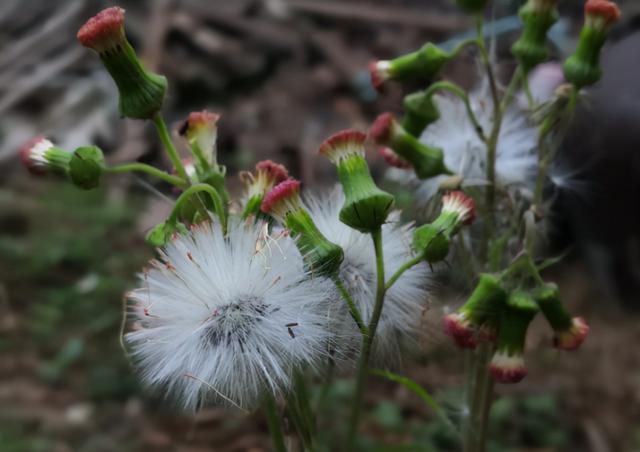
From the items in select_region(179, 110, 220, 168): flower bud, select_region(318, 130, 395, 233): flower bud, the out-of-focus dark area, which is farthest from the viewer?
the out-of-focus dark area

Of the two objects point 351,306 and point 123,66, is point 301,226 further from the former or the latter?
point 123,66

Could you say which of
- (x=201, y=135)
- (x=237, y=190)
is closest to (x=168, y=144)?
(x=201, y=135)

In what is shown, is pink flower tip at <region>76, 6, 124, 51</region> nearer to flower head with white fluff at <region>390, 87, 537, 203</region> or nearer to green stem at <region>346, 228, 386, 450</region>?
green stem at <region>346, 228, 386, 450</region>

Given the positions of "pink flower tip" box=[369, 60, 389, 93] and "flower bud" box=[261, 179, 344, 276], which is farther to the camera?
"pink flower tip" box=[369, 60, 389, 93]

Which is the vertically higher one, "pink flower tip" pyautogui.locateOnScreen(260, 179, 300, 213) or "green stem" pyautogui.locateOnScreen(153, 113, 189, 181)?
"green stem" pyautogui.locateOnScreen(153, 113, 189, 181)

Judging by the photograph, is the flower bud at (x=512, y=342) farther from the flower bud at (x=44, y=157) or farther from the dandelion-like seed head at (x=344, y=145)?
the flower bud at (x=44, y=157)

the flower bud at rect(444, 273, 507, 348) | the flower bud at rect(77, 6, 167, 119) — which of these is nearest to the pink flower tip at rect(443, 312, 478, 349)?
the flower bud at rect(444, 273, 507, 348)
